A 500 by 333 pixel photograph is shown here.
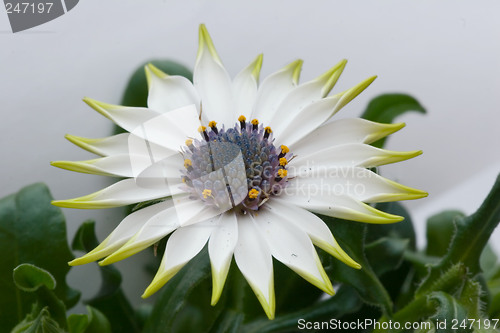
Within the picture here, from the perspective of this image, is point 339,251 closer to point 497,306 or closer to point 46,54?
point 497,306

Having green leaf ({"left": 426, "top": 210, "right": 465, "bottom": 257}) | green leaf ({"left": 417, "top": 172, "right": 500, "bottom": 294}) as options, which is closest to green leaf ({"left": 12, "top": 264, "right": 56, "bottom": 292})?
green leaf ({"left": 417, "top": 172, "right": 500, "bottom": 294})

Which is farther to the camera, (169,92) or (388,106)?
(388,106)

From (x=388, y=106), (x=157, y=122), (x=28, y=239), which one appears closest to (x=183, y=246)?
(x=157, y=122)

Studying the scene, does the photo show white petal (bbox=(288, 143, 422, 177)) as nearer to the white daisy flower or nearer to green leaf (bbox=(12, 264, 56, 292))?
the white daisy flower

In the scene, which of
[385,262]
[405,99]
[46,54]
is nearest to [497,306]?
[385,262]

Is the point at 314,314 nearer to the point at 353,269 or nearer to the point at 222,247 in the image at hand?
the point at 353,269

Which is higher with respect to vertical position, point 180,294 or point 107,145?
point 107,145

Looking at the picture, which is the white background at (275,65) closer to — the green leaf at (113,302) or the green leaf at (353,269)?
the green leaf at (113,302)
